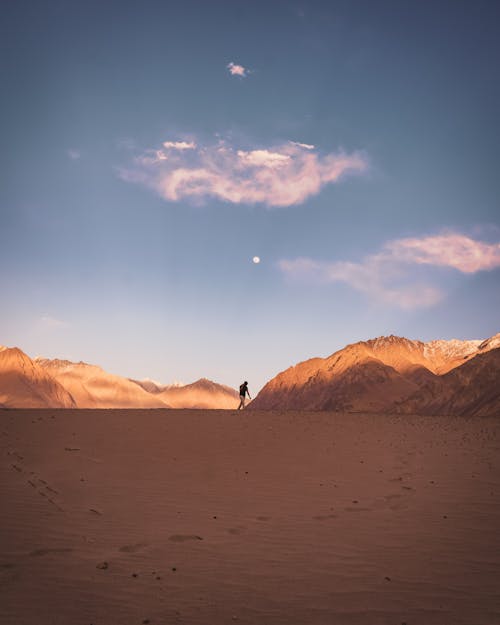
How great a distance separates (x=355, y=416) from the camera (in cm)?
2483

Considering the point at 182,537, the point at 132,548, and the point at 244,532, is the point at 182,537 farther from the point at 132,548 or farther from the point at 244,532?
the point at 244,532

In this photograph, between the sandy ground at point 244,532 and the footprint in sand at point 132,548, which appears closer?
the sandy ground at point 244,532

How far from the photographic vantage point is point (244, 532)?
25.4ft

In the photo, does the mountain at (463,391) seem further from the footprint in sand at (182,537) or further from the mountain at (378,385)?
the footprint in sand at (182,537)

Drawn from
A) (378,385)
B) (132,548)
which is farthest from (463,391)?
(132,548)

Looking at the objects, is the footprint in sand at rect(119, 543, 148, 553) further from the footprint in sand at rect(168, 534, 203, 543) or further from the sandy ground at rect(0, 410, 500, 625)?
the footprint in sand at rect(168, 534, 203, 543)

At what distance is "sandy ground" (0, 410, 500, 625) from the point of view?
16.7ft

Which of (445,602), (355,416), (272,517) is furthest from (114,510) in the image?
(355,416)

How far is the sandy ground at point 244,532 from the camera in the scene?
16.7ft

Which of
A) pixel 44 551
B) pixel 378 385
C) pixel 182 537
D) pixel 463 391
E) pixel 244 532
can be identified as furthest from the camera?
pixel 378 385

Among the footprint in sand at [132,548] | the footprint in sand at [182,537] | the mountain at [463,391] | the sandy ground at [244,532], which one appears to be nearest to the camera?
the sandy ground at [244,532]

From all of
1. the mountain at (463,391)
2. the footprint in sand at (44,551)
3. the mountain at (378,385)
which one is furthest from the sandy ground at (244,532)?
the mountain at (463,391)

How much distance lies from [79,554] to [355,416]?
20.1 metres

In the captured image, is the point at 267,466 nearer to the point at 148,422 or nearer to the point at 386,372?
the point at 148,422
